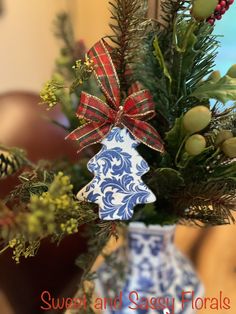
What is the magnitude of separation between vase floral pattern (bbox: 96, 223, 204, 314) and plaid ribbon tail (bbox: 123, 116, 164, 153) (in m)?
0.15

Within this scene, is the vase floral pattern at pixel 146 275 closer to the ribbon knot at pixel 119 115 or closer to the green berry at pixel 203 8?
the ribbon knot at pixel 119 115

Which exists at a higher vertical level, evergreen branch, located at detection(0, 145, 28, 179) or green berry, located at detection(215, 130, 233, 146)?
evergreen branch, located at detection(0, 145, 28, 179)

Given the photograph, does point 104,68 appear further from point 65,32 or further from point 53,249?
point 53,249

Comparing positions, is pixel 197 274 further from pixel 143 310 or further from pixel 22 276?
pixel 22 276

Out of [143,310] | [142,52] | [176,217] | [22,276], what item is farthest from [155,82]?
[22,276]

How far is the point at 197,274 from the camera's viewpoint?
70 cm

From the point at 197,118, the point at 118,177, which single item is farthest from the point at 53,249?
the point at 197,118

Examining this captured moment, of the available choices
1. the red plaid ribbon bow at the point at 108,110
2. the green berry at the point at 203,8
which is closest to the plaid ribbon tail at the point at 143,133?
the red plaid ribbon bow at the point at 108,110

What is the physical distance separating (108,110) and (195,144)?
0.34 ft

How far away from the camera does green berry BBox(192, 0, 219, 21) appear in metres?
0.39

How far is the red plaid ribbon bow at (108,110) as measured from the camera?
0.45m

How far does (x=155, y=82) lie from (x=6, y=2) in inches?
34.7

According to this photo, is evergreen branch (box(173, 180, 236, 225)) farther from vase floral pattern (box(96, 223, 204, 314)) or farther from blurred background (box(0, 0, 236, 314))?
blurred background (box(0, 0, 236, 314))

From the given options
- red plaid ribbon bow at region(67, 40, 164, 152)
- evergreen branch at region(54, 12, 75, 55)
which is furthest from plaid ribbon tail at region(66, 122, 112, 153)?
evergreen branch at region(54, 12, 75, 55)
